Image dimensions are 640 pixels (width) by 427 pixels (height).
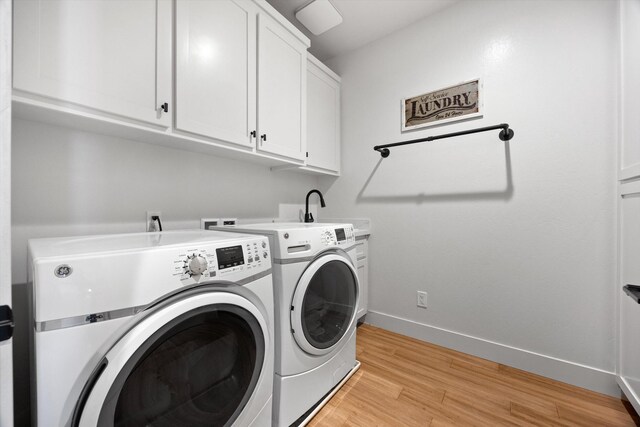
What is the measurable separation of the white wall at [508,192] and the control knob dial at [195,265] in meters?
1.65

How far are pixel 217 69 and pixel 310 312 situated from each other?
132 centimetres

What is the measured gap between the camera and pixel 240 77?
1407 millimetres

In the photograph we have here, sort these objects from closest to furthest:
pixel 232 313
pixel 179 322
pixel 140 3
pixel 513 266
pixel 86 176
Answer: pixel 179 322 → pixel 232 313 → pixel 140 3 → pixel 86 176 → pixel 513 266

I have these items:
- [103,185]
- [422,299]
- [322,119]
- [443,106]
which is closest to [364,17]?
[322,119]

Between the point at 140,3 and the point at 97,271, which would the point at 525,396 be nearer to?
the point at 97,271

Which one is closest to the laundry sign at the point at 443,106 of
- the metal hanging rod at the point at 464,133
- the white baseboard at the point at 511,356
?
the metal hanging rod at the point at 464,133

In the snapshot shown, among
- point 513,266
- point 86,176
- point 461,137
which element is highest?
point 461,137

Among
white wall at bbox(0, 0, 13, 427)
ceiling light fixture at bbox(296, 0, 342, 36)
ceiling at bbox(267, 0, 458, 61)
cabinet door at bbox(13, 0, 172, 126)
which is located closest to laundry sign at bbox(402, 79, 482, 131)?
ceiling at bbox(267, 0, 458, 61)

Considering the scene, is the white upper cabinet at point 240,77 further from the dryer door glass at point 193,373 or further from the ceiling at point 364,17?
the dryer door glass at point 193,373

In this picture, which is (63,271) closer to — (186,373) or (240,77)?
(186,373)

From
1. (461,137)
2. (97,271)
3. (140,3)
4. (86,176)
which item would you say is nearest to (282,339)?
(97,271)

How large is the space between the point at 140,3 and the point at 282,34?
2.79 ft

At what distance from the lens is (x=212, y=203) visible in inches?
64.4

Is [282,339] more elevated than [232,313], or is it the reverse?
[232,313]
